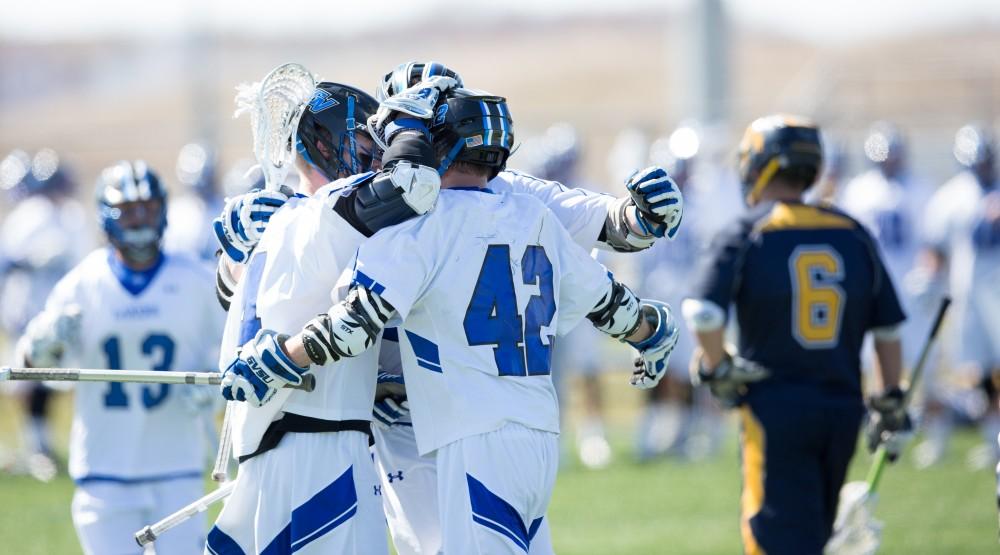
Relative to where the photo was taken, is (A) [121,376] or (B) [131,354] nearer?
(A) [121,376]

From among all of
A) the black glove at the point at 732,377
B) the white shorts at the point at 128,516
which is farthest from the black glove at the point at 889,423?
the white shorts at the point at 128,516

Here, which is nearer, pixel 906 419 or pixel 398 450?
pixel 398 450

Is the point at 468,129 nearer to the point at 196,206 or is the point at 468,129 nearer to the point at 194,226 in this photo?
the point at 194,226

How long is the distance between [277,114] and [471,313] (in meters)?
1.24

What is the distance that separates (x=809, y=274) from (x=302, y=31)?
7643cm

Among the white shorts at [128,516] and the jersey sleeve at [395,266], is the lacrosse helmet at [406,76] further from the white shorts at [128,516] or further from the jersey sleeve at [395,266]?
the white shorts at [128,516]

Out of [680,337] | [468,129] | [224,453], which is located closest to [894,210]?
[680,337]

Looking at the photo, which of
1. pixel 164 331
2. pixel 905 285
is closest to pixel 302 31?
pixel 905 285

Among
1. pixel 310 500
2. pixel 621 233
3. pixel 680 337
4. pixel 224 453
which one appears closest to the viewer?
pixel 310 500

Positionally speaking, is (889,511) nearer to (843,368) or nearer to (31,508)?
(843,368)

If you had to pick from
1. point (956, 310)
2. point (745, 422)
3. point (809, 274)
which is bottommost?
point (956, 310)

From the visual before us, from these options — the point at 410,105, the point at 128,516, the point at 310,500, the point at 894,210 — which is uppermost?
the point at 410,105

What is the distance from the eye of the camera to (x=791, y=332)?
669 cm

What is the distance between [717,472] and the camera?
12.7 meters
